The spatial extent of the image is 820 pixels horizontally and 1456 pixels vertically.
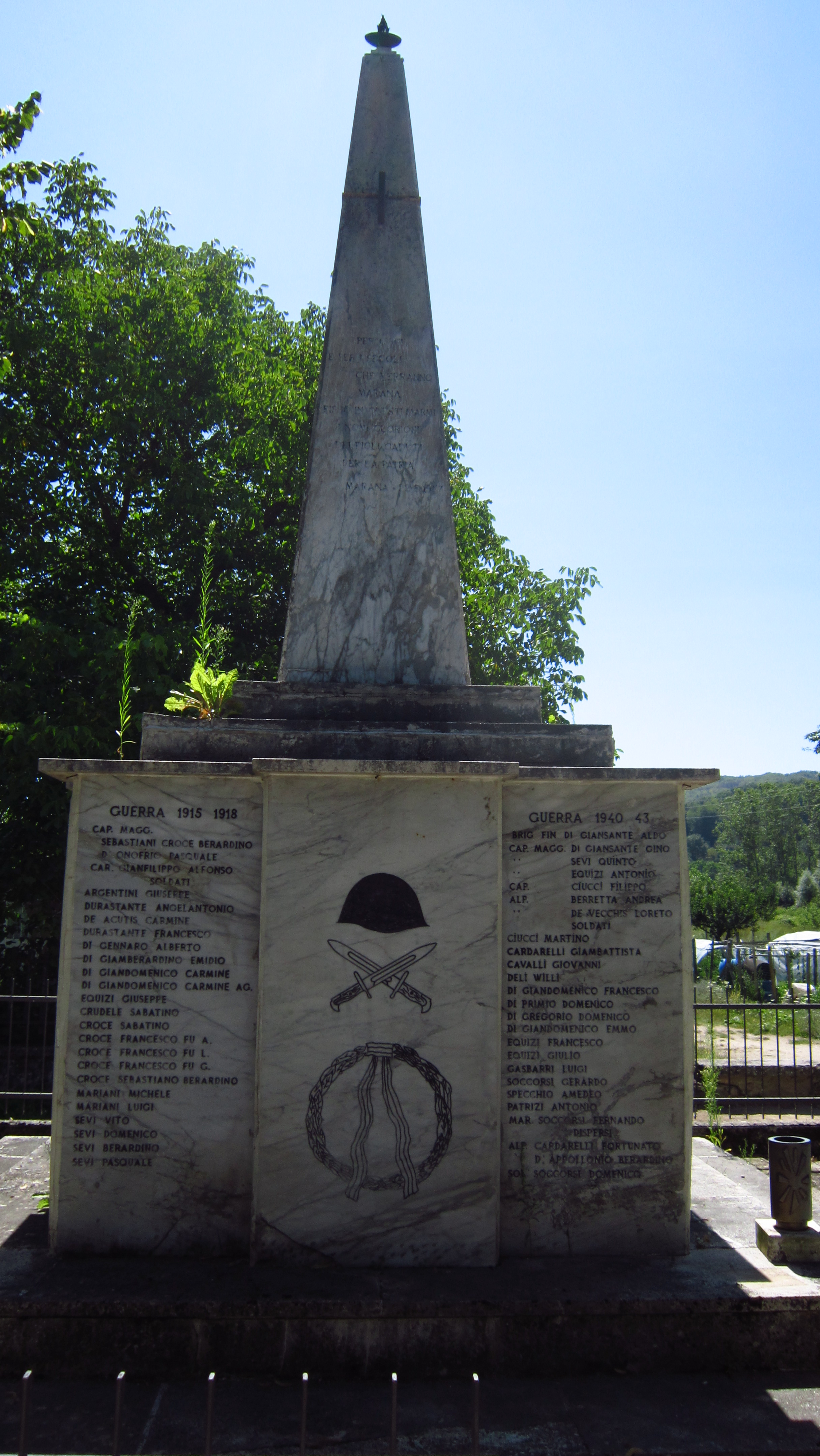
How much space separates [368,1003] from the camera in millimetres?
4785

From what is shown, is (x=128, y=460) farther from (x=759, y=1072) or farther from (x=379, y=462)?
(x=759, y=1072)

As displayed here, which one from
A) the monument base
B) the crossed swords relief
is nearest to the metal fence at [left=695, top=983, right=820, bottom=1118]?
the monument base

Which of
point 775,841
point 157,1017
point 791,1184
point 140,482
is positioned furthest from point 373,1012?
point 775,841

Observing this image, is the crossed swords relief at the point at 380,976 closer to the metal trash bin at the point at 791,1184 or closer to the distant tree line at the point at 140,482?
the metal trash bin at the point at 791,1184

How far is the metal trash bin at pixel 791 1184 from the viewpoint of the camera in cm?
490

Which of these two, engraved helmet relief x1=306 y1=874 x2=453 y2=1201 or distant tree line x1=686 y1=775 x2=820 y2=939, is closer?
engraved helmet relief x1=306 y1=874 x2=453 y2=1201

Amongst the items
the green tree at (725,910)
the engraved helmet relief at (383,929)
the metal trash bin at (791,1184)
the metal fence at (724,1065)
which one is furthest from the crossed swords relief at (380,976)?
the green tree at (725,910)

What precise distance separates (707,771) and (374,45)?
519 centimetres

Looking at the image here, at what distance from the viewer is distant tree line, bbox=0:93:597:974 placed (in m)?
13.4

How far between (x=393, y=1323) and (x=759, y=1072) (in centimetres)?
685

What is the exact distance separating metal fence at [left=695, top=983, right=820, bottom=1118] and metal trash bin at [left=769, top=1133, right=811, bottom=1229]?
2.76m

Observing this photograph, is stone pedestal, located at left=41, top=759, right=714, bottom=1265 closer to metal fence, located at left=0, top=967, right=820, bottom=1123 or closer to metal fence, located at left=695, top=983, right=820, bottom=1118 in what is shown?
metal fence, located at left=0, top=967, right=820, bottom=1123

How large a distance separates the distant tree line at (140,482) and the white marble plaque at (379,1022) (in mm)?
7950

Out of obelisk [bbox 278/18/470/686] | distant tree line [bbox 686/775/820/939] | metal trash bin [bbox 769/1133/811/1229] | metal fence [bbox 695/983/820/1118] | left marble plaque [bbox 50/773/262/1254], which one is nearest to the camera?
left marble plaque [bbox 50/773/262/1254]
